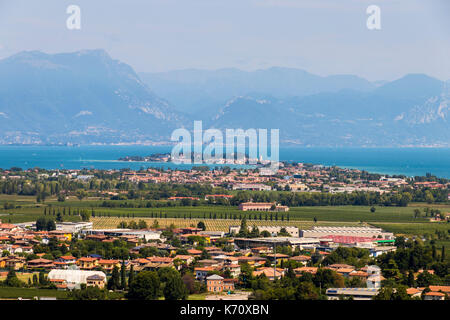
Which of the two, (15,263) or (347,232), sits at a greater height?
(347,232)

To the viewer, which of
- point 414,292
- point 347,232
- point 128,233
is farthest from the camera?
point 347,232

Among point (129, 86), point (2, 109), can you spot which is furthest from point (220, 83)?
point (2, 109)

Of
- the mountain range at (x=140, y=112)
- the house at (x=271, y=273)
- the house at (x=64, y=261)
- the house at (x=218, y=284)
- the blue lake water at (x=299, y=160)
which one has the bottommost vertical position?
the house at (x=218, y=284)

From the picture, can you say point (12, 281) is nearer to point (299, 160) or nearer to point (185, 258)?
point (185, 258)

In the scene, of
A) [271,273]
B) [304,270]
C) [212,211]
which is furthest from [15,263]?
[212,211]

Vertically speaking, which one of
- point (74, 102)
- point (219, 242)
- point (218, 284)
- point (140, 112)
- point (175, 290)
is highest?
point (74, 102)

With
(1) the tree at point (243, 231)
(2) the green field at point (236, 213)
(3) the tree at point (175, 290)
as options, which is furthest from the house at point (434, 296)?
(2) the green field at point (236, 213)

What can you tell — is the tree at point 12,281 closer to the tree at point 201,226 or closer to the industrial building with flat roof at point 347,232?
the tree at point 201,226
